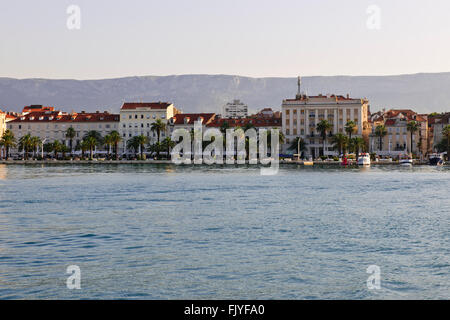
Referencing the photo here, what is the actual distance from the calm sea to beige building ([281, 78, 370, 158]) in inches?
3746

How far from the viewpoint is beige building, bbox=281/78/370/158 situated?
12962cm

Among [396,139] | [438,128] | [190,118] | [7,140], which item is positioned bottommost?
[396,139]

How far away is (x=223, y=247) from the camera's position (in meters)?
19.4

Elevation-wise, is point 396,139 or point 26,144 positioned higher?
point 396,139

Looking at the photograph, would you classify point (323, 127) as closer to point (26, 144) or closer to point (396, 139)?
point (396, 139)

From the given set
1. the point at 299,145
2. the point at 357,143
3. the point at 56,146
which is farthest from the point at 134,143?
the point at 357,143

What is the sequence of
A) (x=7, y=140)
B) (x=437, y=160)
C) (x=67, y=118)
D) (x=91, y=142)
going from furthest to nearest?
(x=67, y=118)
(x=7, y=140)
(x=91, y=142)
(x=437, y=160)

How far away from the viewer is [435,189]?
45.8 meters

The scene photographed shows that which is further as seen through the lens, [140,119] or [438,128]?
[438,128]

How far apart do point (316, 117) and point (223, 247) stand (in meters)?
115

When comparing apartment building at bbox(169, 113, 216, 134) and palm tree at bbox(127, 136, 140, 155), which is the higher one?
apartment building at bbox(169, 113, 216, 134)

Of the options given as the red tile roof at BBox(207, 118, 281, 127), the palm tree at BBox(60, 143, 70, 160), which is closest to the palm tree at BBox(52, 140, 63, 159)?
the palm tree at BBox(60, 143, 70, 160)

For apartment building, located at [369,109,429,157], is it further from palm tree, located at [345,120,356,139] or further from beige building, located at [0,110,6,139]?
beige building, located at [0,110,6,139]

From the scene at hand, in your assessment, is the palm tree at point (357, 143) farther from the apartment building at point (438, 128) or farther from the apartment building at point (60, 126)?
the apartment building at point (60, 126)
